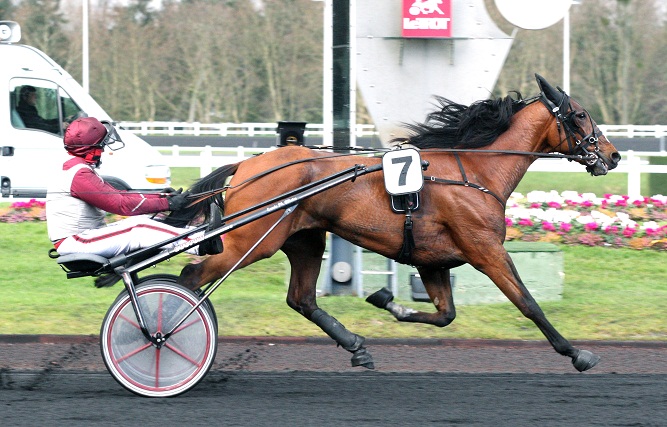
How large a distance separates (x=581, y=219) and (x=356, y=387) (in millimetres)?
6514

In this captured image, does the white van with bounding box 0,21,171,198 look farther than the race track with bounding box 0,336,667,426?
Yes

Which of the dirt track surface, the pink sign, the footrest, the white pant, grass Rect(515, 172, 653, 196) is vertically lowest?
grass Rect(515, 172, 653, 196)

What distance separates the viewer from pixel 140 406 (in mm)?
5449

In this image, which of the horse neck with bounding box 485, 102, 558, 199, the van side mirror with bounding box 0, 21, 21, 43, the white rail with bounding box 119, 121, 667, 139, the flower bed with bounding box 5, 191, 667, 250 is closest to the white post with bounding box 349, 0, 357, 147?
the horse neck with bounding box 485, 102, 558, 199

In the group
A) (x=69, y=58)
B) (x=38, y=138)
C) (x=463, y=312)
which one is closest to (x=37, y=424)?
(x=463, y=312)

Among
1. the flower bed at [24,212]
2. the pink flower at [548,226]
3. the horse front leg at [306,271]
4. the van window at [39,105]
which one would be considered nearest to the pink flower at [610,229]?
the pink flower at [548,226]

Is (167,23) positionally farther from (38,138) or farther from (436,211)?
(436,211)

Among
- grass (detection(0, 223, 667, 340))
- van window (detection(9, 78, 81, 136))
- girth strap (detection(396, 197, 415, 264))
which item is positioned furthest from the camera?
van window (detection(9, 78, 81, 136))

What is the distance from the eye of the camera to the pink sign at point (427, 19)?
856 cm

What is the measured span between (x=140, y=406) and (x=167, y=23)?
31313 mm

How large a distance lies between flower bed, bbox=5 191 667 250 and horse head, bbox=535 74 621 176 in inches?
177

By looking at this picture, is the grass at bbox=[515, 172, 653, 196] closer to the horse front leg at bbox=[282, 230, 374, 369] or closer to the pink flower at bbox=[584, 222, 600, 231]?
the pink flower at bbox=[584, 222, 600, 231]

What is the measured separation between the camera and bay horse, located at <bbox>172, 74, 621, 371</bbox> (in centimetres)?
610

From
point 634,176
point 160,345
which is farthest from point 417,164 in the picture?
point 634,176
